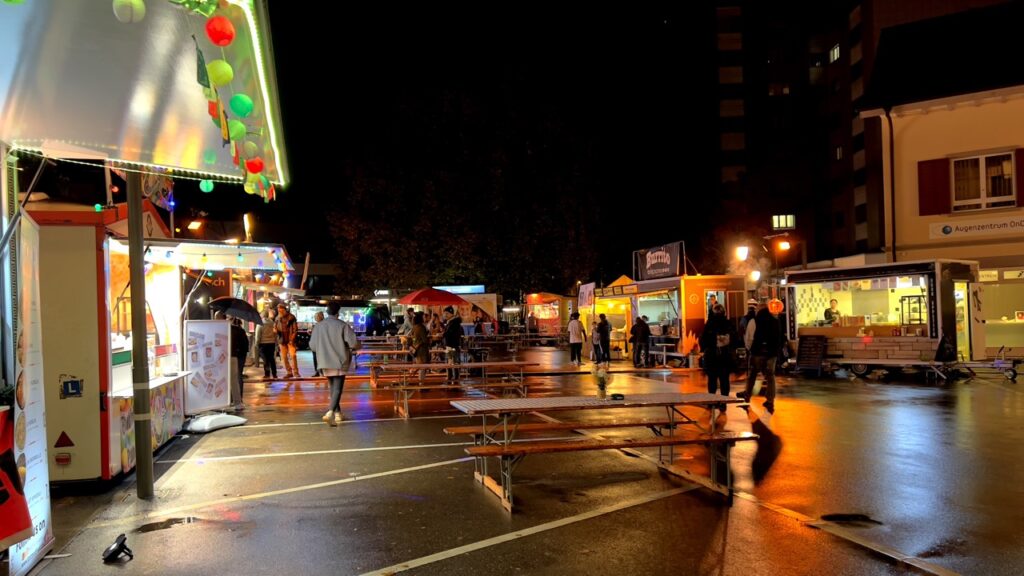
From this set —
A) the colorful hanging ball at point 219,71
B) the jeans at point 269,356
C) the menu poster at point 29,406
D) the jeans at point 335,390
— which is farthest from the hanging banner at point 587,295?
the colorful hanging ball at point 219,71

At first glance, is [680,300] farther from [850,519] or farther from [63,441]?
[63,441]

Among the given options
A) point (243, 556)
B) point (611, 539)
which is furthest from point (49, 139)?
point (611, 539)

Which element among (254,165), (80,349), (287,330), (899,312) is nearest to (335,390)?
(80,349)

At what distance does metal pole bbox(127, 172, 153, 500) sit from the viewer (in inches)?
258

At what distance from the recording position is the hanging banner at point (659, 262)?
2231 centimetres

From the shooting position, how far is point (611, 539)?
5301 millimetres

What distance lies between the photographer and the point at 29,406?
15.2 ft

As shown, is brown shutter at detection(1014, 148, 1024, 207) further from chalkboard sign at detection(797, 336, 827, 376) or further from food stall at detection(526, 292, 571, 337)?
food stall at detection(526, 292, 571, 337)

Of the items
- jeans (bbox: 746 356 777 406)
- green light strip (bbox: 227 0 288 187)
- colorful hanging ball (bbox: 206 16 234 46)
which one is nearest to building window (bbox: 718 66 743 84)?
jeans (bbox: 746 356 777 406)

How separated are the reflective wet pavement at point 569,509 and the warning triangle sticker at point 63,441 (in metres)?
0.55

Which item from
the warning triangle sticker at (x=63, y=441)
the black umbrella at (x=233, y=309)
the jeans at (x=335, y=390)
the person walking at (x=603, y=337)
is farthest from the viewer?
the person walking at (x=603, y=337)

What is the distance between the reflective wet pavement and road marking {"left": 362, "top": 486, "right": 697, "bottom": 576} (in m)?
0.02

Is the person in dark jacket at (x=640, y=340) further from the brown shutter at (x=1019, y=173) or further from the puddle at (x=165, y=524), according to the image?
the puddle at (x=165, y=524)

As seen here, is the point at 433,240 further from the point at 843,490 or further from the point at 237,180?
the point at 843,490
